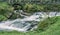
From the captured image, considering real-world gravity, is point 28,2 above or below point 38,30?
above

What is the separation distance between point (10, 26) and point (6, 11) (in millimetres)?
6311

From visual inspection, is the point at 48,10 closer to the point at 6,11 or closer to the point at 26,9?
the point at 26,9

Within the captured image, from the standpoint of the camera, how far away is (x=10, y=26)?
18.0 meters

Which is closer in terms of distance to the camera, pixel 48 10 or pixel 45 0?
pixel 48 10

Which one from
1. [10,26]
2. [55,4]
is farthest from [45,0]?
[10,26]

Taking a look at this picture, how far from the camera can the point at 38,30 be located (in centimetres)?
1478

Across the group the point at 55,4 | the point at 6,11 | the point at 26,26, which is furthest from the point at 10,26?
the point at 55,4

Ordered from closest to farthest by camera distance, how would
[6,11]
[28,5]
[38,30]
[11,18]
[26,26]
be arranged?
1. [38,30]
2. [26,26]
3. [11,18]
4. [6,11]
5. [28,5]

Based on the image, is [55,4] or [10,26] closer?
[10,26]

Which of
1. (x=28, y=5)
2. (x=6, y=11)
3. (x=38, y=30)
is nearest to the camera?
(x=38, y=30)

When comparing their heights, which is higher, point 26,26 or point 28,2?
point 28,2

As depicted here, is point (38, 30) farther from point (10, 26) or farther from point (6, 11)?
point (6, 11)

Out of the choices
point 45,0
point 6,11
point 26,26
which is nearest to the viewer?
point 26,26

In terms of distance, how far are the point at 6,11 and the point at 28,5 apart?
2.81 metres
